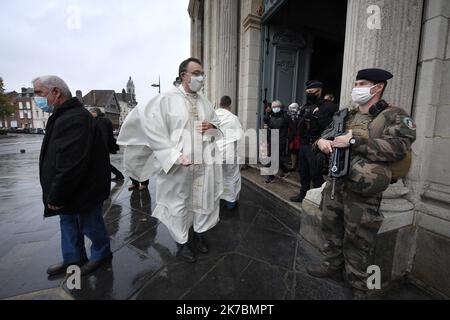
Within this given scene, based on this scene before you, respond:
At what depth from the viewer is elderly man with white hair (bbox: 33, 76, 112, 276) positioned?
1.94 meters

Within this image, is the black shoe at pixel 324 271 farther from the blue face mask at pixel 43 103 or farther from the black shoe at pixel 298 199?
the blue face mask at pixel 43 103

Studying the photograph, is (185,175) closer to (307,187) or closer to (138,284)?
(138,284)

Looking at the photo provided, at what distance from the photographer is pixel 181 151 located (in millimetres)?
2352

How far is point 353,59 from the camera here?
2.39 m

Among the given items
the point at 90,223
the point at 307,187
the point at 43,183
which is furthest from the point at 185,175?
the point at 307,187

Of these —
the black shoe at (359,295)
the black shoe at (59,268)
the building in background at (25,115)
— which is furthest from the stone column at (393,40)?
the building in background at (25,115)

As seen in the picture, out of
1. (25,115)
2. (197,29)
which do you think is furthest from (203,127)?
(25,115)

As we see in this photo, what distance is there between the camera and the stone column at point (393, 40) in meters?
2.16

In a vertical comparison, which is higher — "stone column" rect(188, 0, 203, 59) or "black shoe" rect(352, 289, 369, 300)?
"stone column" rect(188, 0, 203, 59)

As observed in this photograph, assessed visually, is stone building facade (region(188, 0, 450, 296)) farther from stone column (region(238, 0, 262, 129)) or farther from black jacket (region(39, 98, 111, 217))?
stone column (region(238, 0, 262, 129))

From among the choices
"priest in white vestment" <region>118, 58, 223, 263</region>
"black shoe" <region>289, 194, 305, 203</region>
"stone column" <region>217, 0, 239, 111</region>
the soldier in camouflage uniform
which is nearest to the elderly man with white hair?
"priest in white vestment" <region>118, 58, 223, 263</region>

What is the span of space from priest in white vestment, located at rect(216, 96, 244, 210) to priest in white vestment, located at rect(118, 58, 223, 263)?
1.05m

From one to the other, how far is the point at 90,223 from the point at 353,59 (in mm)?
3107


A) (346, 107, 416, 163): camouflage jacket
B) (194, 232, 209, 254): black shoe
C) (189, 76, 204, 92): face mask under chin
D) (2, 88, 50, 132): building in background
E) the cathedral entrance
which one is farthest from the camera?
(2, 88, 50, 132): building in background
